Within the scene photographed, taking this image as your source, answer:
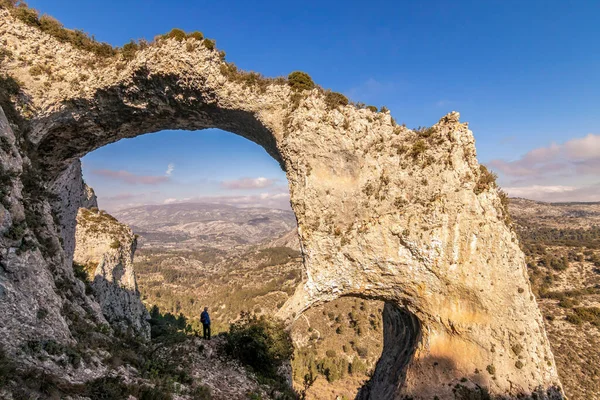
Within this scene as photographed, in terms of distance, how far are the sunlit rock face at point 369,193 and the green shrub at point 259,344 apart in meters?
1.90

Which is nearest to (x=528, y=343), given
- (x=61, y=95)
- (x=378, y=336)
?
(x=61, y=95)

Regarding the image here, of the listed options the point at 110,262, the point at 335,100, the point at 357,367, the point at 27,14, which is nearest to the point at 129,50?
the point at 27,14

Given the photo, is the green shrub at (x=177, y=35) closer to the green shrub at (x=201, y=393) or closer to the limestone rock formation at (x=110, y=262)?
the green shrub at (x=201, y=393)

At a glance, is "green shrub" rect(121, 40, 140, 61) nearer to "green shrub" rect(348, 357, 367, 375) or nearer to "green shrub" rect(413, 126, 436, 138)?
"green shrub" rect(413, 126, 436, 138)

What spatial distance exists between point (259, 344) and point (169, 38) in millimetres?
22504

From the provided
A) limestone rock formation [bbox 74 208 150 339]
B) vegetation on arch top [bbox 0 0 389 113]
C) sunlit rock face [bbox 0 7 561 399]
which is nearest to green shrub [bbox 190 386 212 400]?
sunlit rock face [bbox 0 7 561 399]

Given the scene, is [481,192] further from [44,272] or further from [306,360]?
[306,360]

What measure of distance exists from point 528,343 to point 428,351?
638 cm

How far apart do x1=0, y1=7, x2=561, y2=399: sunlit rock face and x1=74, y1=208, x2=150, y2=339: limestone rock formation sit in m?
13.2

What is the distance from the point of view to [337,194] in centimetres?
2256

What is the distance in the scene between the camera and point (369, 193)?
2225cm

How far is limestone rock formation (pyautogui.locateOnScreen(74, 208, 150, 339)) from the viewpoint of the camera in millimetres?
32312

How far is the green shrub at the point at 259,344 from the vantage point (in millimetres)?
20094

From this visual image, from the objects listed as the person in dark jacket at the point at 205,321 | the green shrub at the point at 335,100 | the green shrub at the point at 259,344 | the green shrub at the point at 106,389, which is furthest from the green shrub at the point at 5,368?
the green shrub at the point at 335,100
